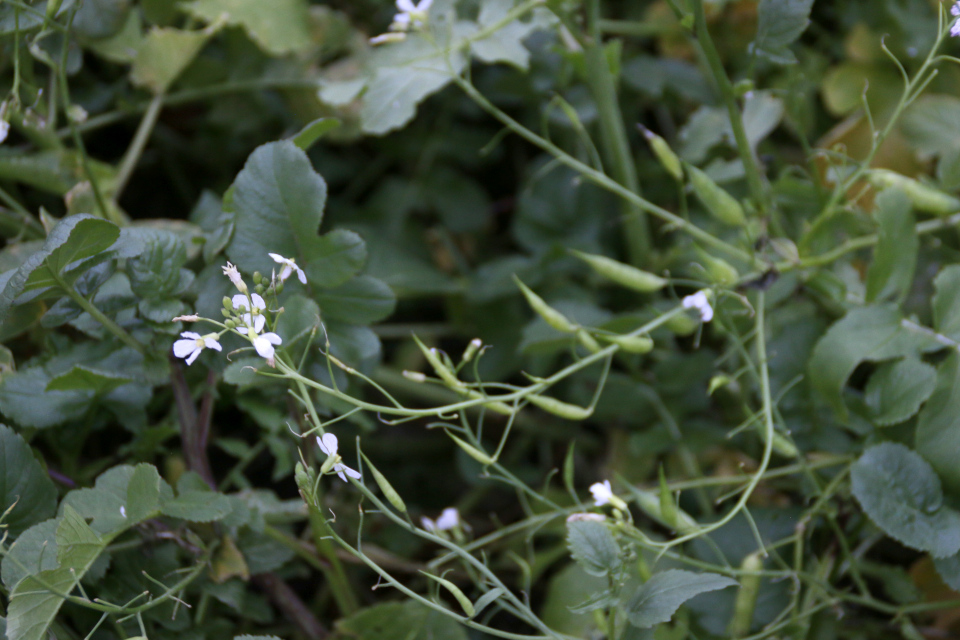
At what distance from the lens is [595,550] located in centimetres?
49

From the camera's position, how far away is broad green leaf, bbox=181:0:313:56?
32.1 inches

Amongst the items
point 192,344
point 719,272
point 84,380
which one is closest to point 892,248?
point 719,272

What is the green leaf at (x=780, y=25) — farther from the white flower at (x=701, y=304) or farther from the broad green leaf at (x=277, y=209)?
the broad green leaf at (x=277, y=209)

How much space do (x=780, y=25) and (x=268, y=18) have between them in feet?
1.84

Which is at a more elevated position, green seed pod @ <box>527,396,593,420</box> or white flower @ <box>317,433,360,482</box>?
white flower @ <box>317,433,360,482</box>

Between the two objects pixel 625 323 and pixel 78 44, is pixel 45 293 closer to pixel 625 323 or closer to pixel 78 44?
pixel 78 44

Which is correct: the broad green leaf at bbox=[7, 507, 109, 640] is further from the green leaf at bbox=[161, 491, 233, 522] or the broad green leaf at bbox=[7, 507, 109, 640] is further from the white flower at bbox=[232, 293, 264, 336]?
the white flower at bbox=[232, 293, 264, 336]

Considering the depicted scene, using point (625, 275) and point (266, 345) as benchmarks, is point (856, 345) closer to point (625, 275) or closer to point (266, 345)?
point (625, 275)

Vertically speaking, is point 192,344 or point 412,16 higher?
point 412,16

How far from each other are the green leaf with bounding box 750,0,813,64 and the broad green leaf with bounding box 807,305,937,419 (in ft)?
0.74

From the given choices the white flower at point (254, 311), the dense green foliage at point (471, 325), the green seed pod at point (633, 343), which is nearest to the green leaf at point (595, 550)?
the dense green foliage at point (471, 325)

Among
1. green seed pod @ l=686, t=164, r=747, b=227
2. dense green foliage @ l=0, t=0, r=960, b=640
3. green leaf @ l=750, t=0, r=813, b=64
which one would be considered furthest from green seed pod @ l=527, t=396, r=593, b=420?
green leaf @ l=750, t=0, r=813, b=64

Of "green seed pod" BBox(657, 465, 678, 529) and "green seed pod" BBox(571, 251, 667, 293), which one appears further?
"green seed pod" BBox(571, 251, 667, 293)

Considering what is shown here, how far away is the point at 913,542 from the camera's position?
1.78 ft
